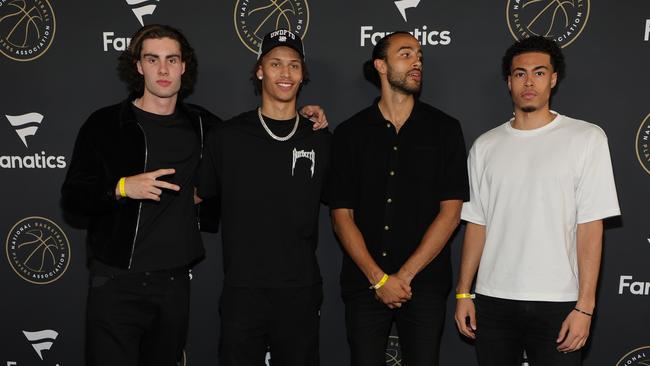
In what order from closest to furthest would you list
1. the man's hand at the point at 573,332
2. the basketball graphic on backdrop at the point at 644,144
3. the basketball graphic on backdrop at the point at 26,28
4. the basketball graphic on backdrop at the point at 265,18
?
the man's hand at the point at 573,332
the basketball graphic on backdrop at the point at 644,144
the basketball graphic on backdrop at the point at 265,18
the basketball graphic on backdrop at the point at 26,28

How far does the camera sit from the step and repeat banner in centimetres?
283

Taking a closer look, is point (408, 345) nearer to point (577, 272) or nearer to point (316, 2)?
point (577, 272)

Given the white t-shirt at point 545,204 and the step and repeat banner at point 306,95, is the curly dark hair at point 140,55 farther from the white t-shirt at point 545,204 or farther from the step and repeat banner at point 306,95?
the white t-shirt at point 545,204

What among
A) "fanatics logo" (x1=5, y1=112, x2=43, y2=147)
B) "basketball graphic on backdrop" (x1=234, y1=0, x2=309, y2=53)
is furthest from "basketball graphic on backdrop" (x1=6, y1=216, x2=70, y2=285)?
"basketball graphic on backdrop" (x1=234, y1=0, x2=309, y2=53)

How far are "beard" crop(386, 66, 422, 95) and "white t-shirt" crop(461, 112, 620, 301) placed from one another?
476mm

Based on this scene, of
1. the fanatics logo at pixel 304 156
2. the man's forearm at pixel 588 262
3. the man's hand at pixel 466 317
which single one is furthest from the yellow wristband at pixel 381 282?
the man's forearm at pixel 588 262

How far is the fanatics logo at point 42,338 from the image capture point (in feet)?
10.3

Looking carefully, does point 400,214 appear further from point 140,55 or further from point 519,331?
point 140,55

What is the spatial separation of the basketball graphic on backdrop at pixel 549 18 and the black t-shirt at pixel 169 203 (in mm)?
1717

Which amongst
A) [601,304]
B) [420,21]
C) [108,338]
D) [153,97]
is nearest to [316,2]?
[420,21]

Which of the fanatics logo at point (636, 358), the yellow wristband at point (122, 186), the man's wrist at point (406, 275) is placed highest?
the yellow wristband at point (122, 186)

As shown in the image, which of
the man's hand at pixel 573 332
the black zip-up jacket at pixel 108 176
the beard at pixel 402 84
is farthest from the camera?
the beard at pixel 402 84

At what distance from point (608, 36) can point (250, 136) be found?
1.89 m

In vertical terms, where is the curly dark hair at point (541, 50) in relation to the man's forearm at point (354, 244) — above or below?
above
